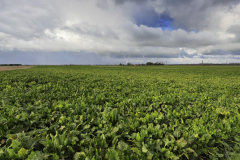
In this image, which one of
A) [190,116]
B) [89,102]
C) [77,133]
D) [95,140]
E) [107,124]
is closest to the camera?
[95,140]


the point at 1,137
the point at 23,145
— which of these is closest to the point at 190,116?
the point at 23,145

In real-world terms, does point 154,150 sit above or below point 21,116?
below

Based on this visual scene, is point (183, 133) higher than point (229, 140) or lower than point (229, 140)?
higher

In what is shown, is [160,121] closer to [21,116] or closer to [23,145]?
[23,145]

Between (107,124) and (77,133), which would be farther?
(107,124)

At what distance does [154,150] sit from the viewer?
107 inches

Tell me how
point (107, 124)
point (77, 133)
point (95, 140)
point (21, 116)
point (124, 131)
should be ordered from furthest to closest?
point (21, 116) < point (107, 124) < point (124, 131) < point (77, 133) < point (95, 140)

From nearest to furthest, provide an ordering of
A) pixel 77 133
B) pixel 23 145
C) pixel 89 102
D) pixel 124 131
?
pixel 23 145
pixel 77 133
pixel 124 131
pixel 89 102

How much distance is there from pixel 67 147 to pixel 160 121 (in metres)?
2.87

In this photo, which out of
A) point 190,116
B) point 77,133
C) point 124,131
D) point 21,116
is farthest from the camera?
point 190,116

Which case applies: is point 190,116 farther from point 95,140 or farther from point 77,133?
point 77,133

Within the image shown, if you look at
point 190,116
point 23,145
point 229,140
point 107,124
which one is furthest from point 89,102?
point 229,140

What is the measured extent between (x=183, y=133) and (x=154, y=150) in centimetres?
99

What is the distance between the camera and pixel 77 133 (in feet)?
10.2
